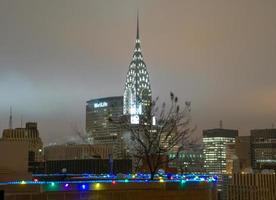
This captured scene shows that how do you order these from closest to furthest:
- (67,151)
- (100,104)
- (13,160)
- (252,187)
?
(13,160)
(67,151)
(252,187)
(100,104)

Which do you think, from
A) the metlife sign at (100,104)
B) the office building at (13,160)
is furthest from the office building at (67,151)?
the office building at (13,160)

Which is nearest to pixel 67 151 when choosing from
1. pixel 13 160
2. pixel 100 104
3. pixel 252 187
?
pixel 252 187

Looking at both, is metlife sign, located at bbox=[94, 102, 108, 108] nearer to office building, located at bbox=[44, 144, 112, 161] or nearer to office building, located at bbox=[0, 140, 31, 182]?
office building, located at bbox=[44, 144, 112, 161]

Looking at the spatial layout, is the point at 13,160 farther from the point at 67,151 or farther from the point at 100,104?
the point at 100,104

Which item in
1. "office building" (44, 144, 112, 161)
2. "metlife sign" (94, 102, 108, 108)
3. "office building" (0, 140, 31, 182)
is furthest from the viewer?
"metlife sign" (94, 102, 108, 108)

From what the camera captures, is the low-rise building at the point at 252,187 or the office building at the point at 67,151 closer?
the office building at the point at 67,151

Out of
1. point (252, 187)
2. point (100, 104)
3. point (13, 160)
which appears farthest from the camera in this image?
point (100, 104)

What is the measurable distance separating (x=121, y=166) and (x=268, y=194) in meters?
73.4

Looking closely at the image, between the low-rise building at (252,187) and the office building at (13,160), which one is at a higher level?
the office building at (13,160)

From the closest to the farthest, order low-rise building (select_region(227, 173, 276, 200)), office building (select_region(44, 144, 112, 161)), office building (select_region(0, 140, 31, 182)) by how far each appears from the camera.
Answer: office building (select_region(0, 140, 31, 182)), office building (select_region(44, 144, 112, 161)), low-rise building (select_region(227, 173, 276, 200))

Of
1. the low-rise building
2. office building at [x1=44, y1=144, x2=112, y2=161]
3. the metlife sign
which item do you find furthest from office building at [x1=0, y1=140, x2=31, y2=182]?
the metlife sign

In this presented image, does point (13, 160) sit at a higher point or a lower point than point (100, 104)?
lower

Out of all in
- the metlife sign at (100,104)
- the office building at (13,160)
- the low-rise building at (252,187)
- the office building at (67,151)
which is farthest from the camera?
the metlife sign at (100,104)

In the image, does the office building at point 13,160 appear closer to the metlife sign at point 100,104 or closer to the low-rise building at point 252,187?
the low-rise building at point 252,187
